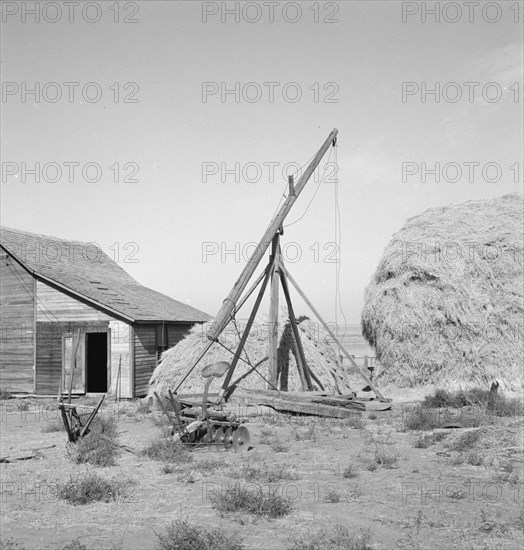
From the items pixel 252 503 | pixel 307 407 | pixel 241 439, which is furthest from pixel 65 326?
pixel 252 503

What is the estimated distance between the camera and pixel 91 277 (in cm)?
2608

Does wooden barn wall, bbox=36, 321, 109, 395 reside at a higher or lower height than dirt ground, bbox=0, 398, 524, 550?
higher

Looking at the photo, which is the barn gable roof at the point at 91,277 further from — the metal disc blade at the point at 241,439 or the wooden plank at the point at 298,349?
the metal disc blade at the point at 241,439

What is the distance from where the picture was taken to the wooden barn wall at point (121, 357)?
21734mm

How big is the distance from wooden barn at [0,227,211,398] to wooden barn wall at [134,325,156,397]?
0.04m

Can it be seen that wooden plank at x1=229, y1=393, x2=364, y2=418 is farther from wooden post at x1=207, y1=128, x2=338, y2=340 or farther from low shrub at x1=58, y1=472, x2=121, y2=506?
low shrub at x1=58, y1=472, x2=121, y2=506

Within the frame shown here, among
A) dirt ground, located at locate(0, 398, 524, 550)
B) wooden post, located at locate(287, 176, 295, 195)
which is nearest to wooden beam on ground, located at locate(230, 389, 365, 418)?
dirt ground, located at locate(0, 398, 524, 550)

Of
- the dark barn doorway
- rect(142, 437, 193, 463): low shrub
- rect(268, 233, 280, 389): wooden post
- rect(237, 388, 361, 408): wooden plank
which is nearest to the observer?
rect(142, 437, 193, 463): low shrub

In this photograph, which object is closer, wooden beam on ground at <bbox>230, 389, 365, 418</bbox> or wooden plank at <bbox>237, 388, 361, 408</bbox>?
A: wooden beam on ground at <bbox>230, 389, 365, 418</bbox>

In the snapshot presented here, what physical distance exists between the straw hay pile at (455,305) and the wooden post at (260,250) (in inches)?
167

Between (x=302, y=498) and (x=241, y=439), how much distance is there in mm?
3615

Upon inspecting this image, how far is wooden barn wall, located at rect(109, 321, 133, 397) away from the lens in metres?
21.7

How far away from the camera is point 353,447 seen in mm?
11852

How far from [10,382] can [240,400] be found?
11538mm
